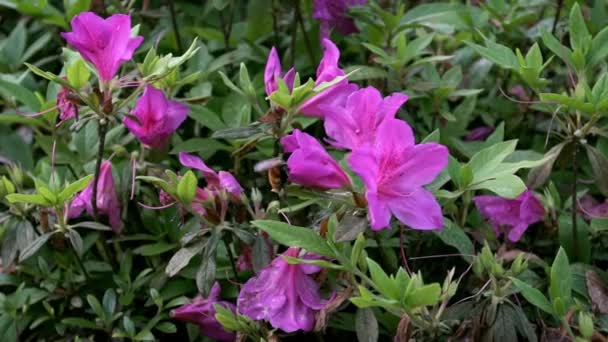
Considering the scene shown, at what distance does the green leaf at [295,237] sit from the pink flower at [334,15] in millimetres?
688

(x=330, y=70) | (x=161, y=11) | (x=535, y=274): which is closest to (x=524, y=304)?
(x=535, y=274)

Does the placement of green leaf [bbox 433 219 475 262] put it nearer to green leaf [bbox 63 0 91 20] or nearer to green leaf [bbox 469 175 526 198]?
green leaf [bbox 469 175 526 198]

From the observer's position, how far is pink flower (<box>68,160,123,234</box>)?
4.51ft

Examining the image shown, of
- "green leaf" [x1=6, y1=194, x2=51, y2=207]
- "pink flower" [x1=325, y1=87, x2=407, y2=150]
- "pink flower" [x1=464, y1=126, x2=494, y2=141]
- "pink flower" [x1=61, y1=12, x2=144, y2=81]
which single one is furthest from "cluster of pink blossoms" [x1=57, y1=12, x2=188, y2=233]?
"pink flower" [x1=464, y1=126, x2=494, y2=141]

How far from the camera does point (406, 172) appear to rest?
105 centimetres

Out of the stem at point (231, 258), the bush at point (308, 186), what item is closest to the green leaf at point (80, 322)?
the bush at point (308, 186)

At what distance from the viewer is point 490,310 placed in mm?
1113

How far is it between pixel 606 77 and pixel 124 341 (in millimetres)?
863

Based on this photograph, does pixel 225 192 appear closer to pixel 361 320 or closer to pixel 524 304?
pixel 361 320

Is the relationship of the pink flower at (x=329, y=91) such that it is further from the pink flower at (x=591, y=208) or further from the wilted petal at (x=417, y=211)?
the pink flower at (x=591, y=208)

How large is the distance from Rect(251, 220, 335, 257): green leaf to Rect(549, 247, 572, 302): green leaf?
0.29m

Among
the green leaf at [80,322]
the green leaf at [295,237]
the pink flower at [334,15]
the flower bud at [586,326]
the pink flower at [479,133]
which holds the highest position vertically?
the green leaf at [295,237]

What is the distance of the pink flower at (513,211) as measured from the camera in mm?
1336

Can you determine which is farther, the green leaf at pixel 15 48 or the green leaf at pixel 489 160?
the green leaf at pixel 15 48
